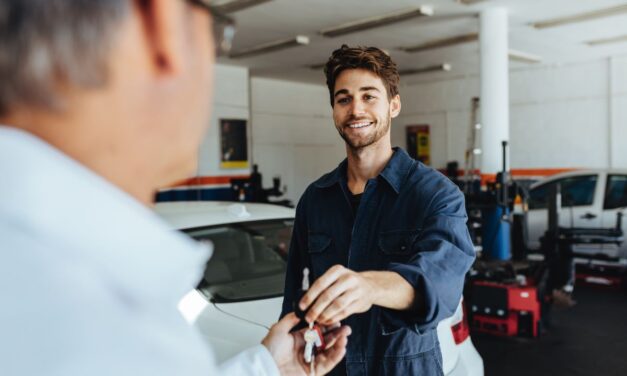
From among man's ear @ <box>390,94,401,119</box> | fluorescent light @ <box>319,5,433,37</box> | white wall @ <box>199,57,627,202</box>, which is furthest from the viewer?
white wall @ <box>199,57,627,202</box>

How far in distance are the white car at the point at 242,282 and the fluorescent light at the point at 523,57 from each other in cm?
952

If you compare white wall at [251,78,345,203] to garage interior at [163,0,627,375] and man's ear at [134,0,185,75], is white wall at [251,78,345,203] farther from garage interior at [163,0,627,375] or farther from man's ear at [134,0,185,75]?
man's ear at [134,0,185,75]

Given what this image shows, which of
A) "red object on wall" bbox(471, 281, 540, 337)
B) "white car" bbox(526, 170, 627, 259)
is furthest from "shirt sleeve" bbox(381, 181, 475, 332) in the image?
"white car" bbox(526, 170, 627, 259)

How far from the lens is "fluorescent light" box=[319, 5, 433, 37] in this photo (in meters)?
8.23

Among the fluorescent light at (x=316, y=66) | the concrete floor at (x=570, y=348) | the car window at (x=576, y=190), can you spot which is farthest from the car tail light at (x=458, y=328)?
the fluorescent light at (x=316, y=66)

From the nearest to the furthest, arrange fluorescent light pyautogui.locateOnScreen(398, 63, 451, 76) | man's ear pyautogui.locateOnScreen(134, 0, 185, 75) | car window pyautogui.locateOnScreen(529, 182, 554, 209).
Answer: man's ear pyautogui.locateOnScreen(134, 0, 185, 75), car window pyautogui.locateOnScreen(529, 182, 554, 209), fluorescent light pyautogui.locateOnScreen(398, 63, 451, 76)

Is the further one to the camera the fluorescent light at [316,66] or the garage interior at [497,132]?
the fluorescent light at [316,66]

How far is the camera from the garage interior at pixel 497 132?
523 centimetres

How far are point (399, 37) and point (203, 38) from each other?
32.9 feet

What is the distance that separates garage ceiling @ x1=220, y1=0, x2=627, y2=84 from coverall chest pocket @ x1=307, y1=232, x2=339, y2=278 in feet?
21.0

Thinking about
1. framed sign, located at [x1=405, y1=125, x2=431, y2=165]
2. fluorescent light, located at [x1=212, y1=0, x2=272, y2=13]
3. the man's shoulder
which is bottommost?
the man's shoulder

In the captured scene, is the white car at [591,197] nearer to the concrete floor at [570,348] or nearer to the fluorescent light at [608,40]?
the concrete floor at [570,348]

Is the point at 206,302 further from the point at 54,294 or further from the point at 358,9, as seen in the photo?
the point at 358,9

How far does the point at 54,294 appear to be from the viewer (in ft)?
1.37
